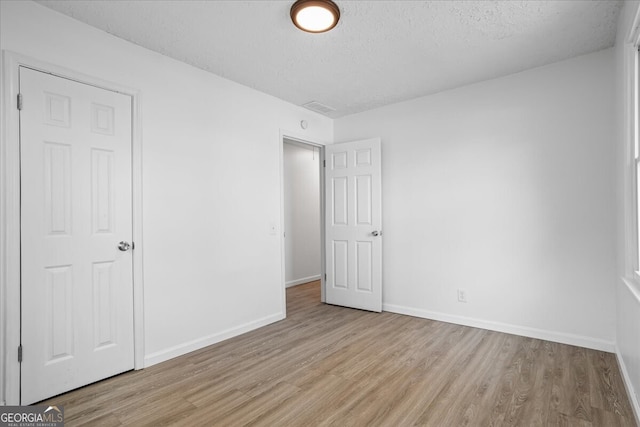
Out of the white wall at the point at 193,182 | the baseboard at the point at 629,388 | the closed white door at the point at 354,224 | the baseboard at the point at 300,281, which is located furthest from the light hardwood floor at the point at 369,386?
the baseboard at the point at 300,281

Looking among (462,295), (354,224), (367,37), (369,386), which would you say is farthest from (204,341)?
(367,37)

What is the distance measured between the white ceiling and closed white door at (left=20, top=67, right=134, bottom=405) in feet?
2.06

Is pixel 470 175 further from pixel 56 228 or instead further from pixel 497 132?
pixel 56 228

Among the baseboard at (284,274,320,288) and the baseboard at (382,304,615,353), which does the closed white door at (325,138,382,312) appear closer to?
the baseboard at (382,304,615,353)

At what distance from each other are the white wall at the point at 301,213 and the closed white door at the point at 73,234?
3.26 meters

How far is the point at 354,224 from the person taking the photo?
425 centimetres

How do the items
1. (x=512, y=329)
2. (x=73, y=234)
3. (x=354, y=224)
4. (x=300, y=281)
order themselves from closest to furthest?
1. (x=73, y=234)
2. (x=512, y=329)
3. (x=354, y=224)
4. (x=300, y=281)

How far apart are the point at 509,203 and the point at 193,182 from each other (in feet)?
9.77

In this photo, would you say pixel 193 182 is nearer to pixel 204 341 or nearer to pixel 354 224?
pixel 204 341

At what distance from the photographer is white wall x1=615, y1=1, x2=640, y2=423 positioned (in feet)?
6.24

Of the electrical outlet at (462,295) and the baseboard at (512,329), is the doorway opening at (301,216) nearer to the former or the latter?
the baseboard at (512,329)

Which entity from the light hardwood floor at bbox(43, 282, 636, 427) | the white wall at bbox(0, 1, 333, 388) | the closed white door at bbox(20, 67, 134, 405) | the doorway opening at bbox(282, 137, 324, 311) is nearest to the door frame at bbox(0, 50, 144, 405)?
the closed white door at bbox(20, 67, 134, 405)

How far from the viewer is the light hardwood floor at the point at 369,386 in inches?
76.7

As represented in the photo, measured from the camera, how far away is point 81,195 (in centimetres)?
232
